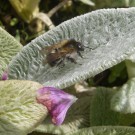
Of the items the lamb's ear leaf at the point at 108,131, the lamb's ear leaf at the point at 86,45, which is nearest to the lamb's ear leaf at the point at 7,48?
the lamb's ear leaf at the point at 86,45

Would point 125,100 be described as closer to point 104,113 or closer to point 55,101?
point 104,113

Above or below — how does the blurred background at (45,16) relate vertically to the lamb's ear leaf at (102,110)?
above

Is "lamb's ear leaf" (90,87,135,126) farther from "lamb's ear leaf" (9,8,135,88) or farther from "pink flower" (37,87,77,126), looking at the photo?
"pink flower" (37,87,77,126)

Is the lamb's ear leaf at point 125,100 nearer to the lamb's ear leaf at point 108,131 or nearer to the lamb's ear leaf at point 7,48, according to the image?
the lamb's ear leaf at point 108,131

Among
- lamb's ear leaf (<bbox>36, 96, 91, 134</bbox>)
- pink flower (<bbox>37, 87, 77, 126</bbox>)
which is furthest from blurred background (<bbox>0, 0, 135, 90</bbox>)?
pink flower (<bbox>37, 87, 77, 126</bbox>)

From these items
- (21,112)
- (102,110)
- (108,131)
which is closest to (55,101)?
(21,112)

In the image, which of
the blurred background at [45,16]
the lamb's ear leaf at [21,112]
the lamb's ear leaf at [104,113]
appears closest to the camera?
the lamb's ear leaf at [21,112]
